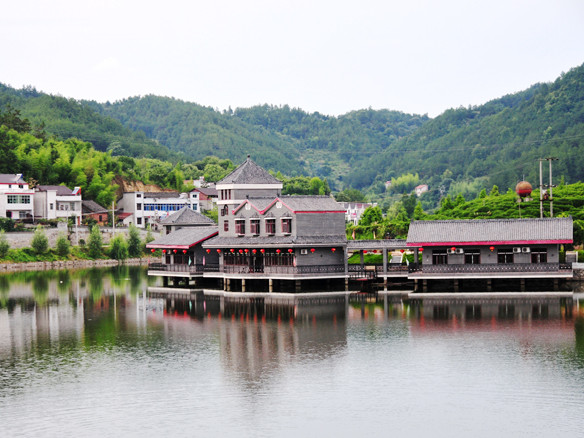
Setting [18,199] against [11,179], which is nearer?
[18,199]

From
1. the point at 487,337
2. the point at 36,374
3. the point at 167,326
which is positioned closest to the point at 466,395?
the point at 487,337

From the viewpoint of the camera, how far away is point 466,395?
26.5 meters

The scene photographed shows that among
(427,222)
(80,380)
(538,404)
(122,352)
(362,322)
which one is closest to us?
(538,404)

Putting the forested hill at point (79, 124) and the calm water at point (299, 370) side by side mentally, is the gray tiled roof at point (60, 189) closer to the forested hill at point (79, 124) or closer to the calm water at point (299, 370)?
the calm water at point (299, 370)

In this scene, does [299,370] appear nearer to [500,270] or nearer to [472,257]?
[500,270]

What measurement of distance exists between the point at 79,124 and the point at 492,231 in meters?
140

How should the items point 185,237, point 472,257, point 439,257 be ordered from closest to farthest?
point 472,257 < point 439,257 < point 185,237

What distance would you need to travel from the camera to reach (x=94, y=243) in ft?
304

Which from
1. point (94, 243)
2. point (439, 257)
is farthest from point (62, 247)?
point (439, 257)

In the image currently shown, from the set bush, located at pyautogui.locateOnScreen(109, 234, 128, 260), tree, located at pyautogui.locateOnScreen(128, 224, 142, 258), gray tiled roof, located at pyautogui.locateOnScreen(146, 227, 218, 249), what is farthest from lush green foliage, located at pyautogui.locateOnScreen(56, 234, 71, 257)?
gray tiled roof, located at pyautogui.locateOnScreen(146, 227, 218, 249)

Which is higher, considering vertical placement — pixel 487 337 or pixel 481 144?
pixel 481 144

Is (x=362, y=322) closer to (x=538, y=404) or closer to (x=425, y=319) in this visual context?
(x=425, y=319)

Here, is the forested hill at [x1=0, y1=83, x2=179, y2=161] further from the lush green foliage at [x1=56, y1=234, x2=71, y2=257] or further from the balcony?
the balcony

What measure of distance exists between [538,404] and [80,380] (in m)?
15.1
